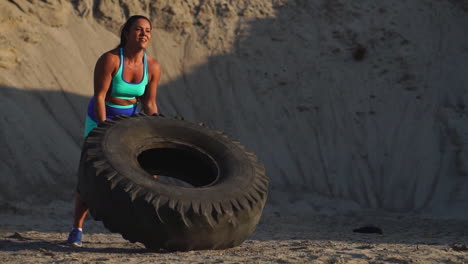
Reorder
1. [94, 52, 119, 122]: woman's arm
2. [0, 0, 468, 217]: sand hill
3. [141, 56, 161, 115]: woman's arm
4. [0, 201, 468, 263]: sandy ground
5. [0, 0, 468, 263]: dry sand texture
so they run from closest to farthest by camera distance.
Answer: [0, 201, 468, 263]: sandy ground
[94, 52, 119, 122]: woman's arm
[141, 56, 161, 115]: woman's arm
[0, 0, 468, 263]: dry sand texture
[0, 0, 468, 217]: sand hill

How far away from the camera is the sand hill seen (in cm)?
1163

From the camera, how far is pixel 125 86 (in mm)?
5461

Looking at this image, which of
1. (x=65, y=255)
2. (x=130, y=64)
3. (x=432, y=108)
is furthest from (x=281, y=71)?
(x=65, y=255)

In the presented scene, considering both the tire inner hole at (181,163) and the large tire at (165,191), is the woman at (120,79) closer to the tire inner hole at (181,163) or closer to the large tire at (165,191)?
the large tire at (165,191)

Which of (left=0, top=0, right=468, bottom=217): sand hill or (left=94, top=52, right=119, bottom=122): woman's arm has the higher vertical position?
(left=0, top=0, right=468, bottom=217): sand hill

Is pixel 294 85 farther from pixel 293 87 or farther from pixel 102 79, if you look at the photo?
pixel 102 79

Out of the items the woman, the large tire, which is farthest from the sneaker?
the large tire

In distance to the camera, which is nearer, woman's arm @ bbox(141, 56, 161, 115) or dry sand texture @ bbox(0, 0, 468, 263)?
woman's arm @ bbox(141, 56, 161, 115)

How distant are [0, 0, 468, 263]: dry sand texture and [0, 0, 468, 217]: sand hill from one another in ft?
0.08

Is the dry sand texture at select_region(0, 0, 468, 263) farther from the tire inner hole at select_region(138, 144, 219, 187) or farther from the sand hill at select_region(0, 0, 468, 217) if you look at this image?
the tire inner hole at select_region(138, 144, 219, 187)

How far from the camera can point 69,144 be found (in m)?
10.9

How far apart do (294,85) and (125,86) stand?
27.7 feet

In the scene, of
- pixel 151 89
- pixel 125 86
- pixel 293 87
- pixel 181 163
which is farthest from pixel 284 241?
pixel 293 87

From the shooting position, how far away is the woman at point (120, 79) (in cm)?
537
